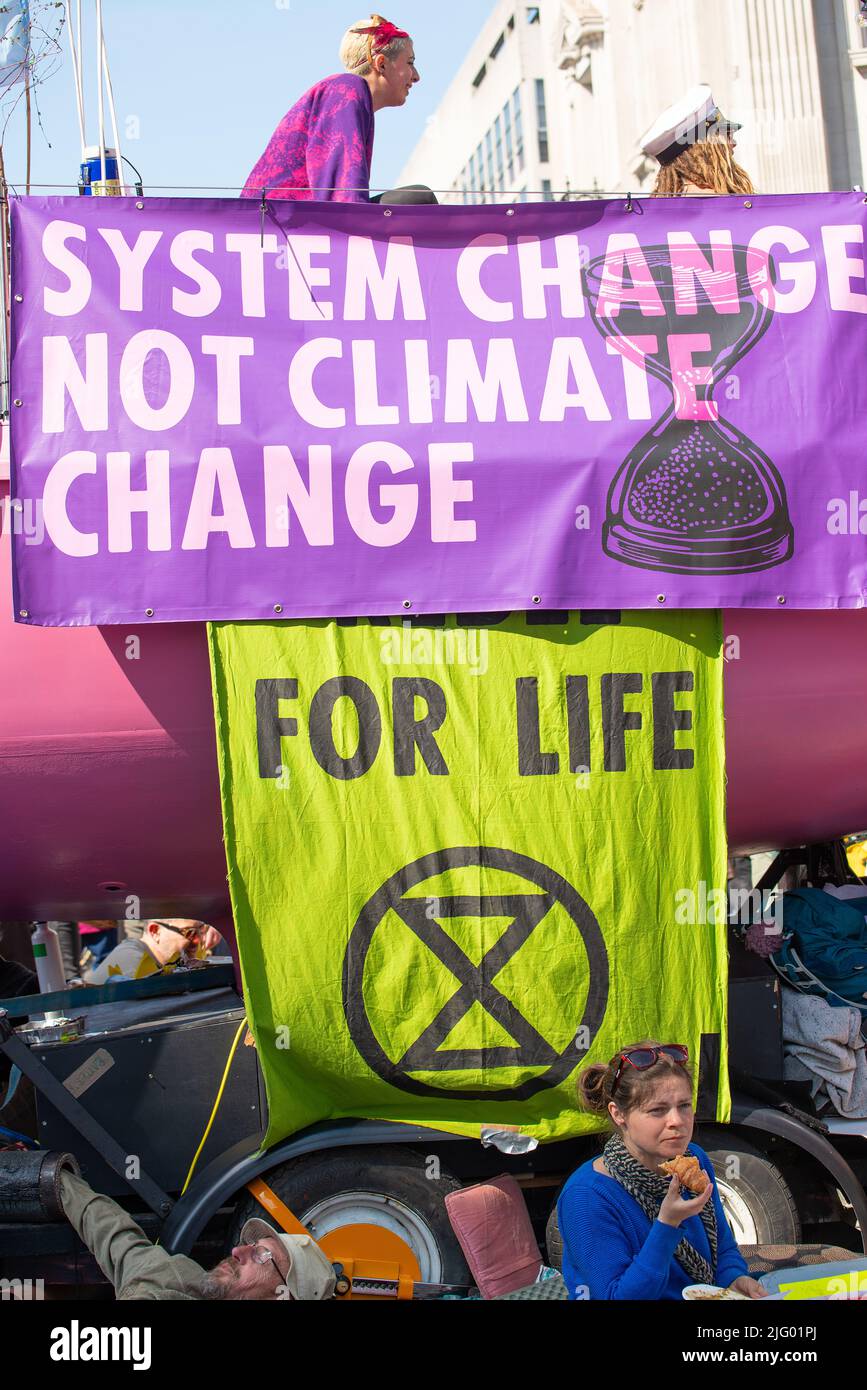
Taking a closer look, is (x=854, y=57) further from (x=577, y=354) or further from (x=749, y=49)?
(x=577, y=354)

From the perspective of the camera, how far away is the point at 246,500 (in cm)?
411

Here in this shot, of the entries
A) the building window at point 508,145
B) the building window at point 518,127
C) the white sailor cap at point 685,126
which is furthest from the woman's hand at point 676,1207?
the building window at point 508,145

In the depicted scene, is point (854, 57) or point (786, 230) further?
point (854, 57)

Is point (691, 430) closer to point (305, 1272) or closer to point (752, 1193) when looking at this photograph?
point (752, 1193)

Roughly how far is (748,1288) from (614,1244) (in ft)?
1.59

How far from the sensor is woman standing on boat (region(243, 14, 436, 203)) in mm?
4586

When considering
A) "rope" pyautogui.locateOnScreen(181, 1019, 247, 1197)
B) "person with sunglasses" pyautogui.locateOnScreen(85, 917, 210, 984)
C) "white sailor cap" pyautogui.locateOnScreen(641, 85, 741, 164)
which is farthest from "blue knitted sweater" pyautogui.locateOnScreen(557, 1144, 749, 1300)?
"person with sunglasses" pyautogui.locateOnScreen(85, 917, 210, 984)

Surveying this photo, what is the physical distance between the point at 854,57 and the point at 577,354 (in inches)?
546

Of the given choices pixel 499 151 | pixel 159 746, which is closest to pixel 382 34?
pixel 159 746

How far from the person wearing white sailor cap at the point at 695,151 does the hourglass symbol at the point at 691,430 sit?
0.62 meters

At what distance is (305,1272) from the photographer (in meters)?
3.85

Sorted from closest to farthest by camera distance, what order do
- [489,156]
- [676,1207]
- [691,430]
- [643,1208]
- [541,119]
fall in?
[676,1207]
[643,1208]
[691,430]
[541,119]
[489,156]
